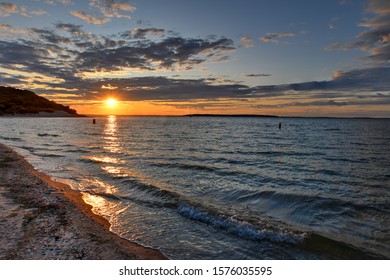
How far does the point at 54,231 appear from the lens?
8961 mm

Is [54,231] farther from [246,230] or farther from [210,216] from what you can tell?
[246,230]

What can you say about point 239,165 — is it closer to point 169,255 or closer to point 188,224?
point 188,224

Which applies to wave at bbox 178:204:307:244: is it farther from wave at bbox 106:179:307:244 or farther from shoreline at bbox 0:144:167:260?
shoreline at bbox 0:144:167:260

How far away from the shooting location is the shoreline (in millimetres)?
7578

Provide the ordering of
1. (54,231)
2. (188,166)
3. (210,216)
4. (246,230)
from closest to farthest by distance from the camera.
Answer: (54,231)
(246,230)
(210,216)
(188,166)

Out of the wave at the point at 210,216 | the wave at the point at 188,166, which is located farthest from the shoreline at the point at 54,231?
the wave at the point at 188,166

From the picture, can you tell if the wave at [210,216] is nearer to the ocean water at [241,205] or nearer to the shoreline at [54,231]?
the ocean water at [241,205]

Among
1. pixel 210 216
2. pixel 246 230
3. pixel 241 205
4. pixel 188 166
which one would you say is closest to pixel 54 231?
pixel 210 216

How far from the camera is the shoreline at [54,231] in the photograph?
7.58m

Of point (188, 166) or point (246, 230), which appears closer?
point (246, 230)

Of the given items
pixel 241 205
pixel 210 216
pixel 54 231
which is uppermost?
pixel 54 231
